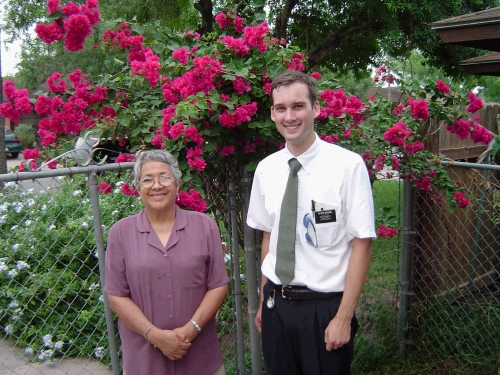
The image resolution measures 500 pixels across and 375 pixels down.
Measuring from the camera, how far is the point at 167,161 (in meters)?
2.26

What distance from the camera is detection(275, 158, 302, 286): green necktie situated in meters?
2.21

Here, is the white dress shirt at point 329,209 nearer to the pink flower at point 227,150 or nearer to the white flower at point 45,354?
the pink flower at point 227,150

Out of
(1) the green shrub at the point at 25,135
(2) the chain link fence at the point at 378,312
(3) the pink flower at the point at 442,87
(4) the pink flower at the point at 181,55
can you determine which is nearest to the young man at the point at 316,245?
(4) the pink flower at the point at 181,55

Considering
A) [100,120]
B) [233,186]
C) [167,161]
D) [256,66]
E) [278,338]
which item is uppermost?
[256,66]

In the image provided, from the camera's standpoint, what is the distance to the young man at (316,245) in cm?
212

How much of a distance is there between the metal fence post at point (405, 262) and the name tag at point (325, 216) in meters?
1.58

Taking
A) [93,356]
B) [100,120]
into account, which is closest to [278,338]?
[100,120]

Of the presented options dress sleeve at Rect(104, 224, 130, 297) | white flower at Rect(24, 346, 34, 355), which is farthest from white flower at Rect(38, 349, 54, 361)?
dress sleeve at Rect(104, 224, 130, 297)

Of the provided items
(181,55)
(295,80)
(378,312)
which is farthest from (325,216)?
(378,312)

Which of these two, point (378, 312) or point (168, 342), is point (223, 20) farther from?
point (378, 312)

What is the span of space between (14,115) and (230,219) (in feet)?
4.46

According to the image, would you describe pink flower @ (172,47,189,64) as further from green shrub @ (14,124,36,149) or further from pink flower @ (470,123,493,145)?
green shrub @ (14,124,36,149)

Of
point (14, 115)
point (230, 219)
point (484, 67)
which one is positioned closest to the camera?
point (14, 115)

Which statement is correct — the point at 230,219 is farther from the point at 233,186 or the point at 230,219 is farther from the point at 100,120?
the point at 100,120
